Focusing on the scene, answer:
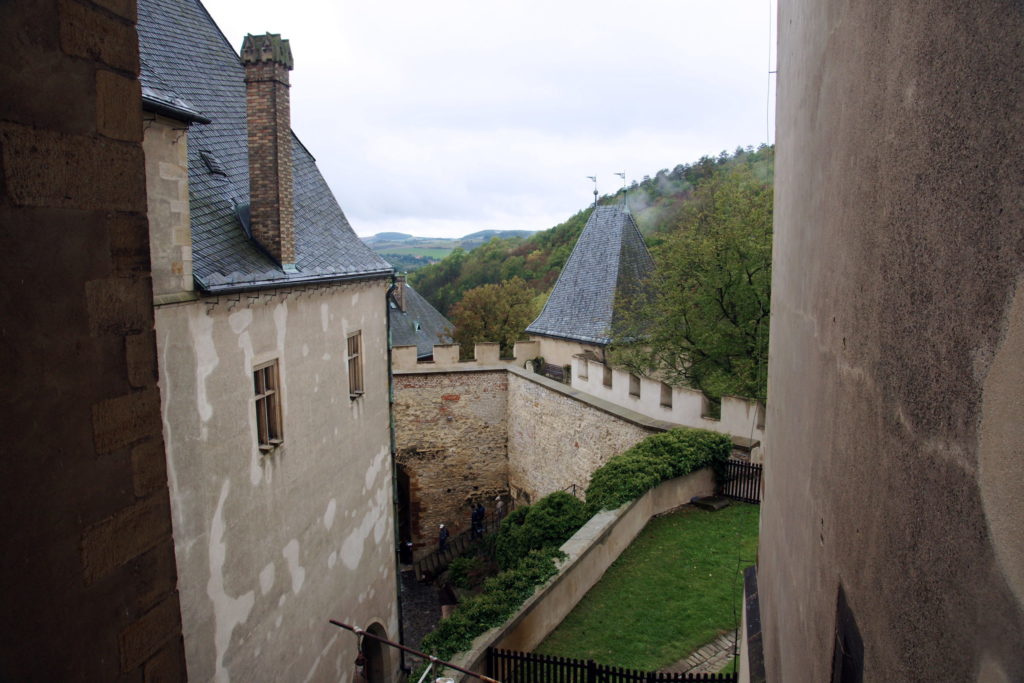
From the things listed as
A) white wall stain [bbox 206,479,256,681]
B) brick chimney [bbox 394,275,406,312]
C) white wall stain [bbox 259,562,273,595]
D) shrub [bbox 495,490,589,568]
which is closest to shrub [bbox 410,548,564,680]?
white wall stain [bbox 259,562,273,595]

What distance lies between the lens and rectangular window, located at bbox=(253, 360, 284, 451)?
7.91m

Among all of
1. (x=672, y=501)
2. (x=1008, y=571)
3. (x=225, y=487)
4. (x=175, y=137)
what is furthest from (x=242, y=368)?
(x=672, y=501)

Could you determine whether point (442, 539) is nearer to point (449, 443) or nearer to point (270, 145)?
point (449, 443)

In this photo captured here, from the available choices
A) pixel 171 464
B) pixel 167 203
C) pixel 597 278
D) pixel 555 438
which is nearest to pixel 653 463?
pixel 555 438

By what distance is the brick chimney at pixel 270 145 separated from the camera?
8.46 m

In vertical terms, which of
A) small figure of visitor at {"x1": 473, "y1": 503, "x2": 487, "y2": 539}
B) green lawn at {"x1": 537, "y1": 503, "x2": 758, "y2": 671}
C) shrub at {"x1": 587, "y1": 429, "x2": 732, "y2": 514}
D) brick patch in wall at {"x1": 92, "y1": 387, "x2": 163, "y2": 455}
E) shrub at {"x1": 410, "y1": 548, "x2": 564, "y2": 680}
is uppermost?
brick patch in wall at {"x1": 92, "y1": 387, "x2": 163, "y2": 455}

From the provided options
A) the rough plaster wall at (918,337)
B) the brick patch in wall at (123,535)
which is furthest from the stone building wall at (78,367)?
the rough plaster wall at (918,337)

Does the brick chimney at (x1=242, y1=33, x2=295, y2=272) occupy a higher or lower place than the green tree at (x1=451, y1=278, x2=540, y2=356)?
higher

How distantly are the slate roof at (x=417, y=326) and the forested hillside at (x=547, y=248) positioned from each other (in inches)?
492

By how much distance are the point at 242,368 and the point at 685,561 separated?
751 centimetres

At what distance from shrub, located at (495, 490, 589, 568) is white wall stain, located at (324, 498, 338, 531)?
416 cm

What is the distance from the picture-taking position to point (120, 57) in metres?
2.41

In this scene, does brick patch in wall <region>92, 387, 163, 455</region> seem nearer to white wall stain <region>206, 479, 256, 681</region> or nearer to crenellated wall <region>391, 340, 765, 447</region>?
white wall stain <region>206, 479, 256, 681</region>

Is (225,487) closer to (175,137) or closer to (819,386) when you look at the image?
(175,137)
